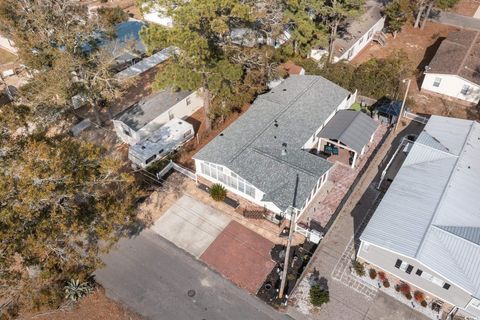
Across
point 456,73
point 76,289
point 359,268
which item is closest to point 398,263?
point 359,268

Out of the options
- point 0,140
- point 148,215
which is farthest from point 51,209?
point 148,215

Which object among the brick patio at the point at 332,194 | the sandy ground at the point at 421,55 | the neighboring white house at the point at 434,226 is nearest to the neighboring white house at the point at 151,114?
the brick patio at the point at 332,194

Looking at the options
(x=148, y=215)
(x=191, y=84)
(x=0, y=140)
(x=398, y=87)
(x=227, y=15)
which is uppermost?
(x=227, y=15)

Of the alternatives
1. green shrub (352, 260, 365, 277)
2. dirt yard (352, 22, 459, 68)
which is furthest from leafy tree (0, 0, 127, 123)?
dirt yard (352, 22, 459, 68)

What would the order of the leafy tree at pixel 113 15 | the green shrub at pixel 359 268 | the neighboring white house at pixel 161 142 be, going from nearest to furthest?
the green shrub at pixel 359 268 → the neighboring white house at pixel 161 142 → the leafy tree at pixel 113 15

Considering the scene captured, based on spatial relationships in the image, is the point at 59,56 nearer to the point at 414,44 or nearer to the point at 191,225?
the point at 191,225

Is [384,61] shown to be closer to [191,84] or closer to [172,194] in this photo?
[191,84]

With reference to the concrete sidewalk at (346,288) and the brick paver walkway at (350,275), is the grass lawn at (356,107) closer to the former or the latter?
the concrete sidewalk at (346,288)
